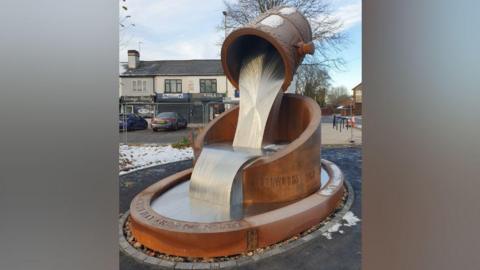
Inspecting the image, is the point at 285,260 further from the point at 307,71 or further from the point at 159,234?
the point at 307,71

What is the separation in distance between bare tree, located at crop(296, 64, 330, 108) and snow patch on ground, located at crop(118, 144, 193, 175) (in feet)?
23.9

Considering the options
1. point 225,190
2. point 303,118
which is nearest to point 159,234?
point 225,190

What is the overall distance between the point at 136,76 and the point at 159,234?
23.5m

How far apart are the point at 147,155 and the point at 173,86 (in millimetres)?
15863

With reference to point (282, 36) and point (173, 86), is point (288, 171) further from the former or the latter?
point (173, 86)

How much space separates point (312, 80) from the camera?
1588 cm

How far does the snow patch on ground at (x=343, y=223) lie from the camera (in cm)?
404

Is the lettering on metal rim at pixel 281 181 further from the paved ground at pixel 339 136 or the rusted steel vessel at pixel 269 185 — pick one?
the paved ground at pixel 339 136

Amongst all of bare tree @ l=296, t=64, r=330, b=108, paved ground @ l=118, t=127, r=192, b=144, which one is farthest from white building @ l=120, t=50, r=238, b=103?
bare tree @ l=296, t=64, r=330, b=108

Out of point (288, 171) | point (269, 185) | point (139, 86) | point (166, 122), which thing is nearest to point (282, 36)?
point (288, 171)

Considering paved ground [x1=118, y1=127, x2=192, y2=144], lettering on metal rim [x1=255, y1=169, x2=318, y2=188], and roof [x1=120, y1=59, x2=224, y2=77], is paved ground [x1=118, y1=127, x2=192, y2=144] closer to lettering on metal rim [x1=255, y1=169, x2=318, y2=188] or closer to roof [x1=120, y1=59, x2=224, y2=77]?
roof [x1=120, y1=59, x2=224, y2=77]

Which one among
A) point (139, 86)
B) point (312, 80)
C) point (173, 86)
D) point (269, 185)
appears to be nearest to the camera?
point (269, 185)

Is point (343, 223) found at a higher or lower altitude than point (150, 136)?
lower
